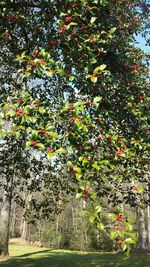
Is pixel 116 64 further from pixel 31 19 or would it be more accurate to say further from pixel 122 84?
pixel 31 19

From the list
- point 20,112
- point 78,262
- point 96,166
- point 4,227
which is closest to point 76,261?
point 78,262

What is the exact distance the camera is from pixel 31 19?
20.8 feet

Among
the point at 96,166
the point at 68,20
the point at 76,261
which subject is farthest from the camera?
the point at 76,261

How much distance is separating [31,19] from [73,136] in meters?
3.90

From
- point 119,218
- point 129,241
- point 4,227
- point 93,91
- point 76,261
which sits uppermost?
point 93,91

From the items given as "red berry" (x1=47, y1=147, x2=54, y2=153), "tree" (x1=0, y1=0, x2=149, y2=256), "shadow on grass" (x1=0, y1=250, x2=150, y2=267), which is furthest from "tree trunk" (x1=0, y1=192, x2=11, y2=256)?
"red berry" (x1=47, y1=147, x2=54, y2=153)

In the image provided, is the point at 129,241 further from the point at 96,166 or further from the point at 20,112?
the point at 20,112

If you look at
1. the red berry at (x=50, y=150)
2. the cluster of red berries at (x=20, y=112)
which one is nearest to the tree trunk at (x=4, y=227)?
the cluster of red berries at (x=20, y=112)

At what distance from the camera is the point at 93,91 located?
495 cm

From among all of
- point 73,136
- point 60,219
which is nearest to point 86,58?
point 73,136

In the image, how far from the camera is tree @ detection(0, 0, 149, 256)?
3480mm

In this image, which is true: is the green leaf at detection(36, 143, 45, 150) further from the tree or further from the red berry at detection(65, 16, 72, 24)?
the red berry at detection(65, 16, 72, 24)

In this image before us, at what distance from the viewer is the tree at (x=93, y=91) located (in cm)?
348

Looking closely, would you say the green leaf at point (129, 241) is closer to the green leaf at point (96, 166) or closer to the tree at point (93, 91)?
the tree at point (93, 91)
